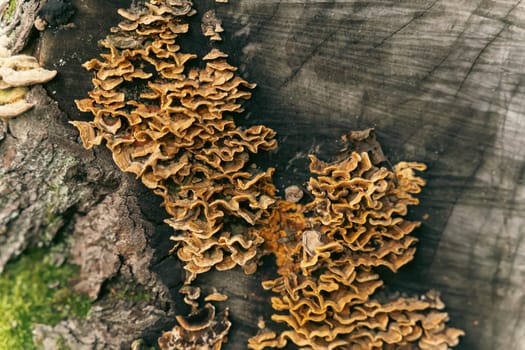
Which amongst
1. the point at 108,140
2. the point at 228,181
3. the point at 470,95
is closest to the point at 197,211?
the point at 228,181

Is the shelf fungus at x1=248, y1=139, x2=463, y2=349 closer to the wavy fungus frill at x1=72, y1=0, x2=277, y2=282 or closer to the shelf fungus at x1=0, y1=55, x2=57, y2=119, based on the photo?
the wavy fungus frill at x1=72, y1=0, x2=277, y2=282

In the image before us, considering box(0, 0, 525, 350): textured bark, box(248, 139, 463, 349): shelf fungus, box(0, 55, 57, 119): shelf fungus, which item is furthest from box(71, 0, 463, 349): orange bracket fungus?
box(0, 55, 57, 119): shelf fungus

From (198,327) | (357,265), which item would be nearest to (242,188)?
(357,265)

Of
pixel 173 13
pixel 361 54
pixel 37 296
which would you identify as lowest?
pixel 37 296

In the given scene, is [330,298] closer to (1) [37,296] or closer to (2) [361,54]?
(2) [361,54]

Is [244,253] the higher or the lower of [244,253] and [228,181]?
the lower

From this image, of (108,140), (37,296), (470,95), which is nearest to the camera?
(470,95)

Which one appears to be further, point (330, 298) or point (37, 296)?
point (37, 296)
